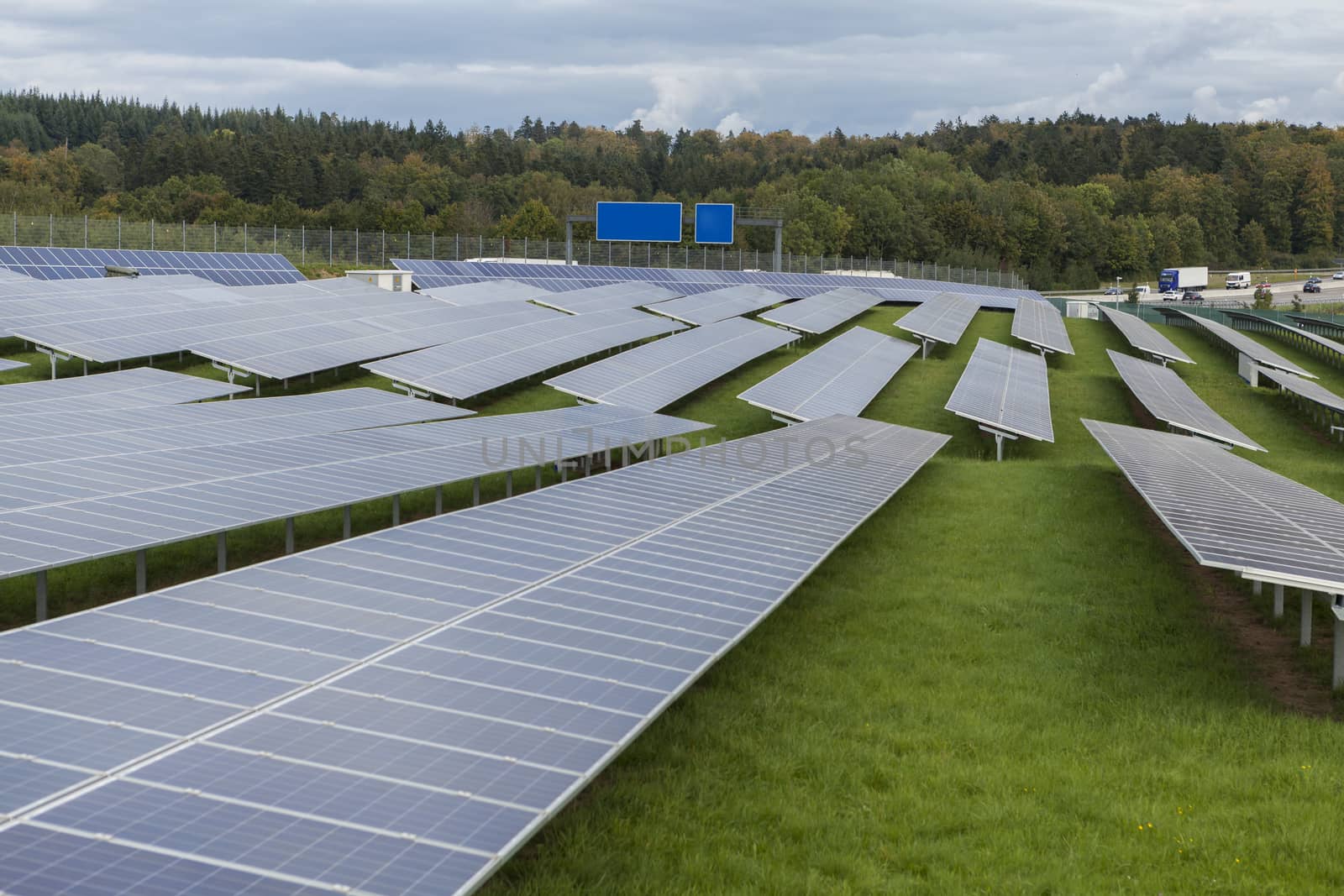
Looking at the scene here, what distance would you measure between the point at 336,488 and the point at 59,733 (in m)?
8.58

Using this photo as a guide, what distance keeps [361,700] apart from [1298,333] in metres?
64.9

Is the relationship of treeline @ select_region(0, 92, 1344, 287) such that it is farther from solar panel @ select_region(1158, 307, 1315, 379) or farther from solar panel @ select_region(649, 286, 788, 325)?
solar panel @ select_region(1158, 307, 1315, 379)

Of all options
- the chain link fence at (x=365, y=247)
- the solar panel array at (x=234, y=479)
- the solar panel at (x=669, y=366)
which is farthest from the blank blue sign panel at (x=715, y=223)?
the solar panel array at (x=234, y=479)

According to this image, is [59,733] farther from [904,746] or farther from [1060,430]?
[1060,430]

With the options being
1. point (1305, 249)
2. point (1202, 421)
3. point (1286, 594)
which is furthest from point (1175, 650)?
point (1305, 249)

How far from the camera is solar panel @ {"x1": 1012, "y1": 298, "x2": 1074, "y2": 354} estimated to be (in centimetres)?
4838

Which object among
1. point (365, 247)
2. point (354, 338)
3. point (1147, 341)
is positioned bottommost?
point (1147, 341)

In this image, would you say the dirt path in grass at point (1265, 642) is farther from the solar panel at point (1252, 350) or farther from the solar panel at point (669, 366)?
the solar panel at point (1252, 350)

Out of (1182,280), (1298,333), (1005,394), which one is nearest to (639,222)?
(1298,333)

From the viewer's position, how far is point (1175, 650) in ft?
45.6

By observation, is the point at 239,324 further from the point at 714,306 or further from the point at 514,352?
the point at 714,306

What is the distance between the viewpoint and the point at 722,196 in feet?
545

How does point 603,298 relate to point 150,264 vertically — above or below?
below

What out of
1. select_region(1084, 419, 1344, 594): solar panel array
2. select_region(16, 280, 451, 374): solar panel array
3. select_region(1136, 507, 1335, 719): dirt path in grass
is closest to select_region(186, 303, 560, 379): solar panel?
select_region(16, 280, 451, 374): solar panel array
